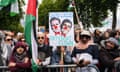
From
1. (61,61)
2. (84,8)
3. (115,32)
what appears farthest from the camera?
(84,8)

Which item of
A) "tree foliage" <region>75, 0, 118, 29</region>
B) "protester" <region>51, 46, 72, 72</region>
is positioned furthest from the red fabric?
"tree foliage" <region>75, 0, 118, 29</region>

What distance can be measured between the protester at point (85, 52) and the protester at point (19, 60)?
128cm

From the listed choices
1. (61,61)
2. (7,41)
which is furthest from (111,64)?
(7,41)

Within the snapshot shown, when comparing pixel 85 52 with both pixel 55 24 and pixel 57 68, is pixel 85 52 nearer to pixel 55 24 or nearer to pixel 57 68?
pixel 57 68

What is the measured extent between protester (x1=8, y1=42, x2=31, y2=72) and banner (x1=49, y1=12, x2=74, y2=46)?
0.71m

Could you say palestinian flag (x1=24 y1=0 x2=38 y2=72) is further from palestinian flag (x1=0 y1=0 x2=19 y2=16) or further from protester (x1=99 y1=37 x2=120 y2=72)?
protester (x1=99 y1=37 x2=120 y2=72)

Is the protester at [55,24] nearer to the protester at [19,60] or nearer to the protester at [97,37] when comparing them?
the protester at [19,60]

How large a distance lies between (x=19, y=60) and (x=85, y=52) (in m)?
1.70

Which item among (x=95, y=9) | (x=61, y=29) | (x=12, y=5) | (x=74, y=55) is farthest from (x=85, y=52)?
(x=95, y=9)

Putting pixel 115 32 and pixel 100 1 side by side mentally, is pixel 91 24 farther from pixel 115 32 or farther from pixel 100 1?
pixel 115 32

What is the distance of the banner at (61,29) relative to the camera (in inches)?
503

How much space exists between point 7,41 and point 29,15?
182 centimetres

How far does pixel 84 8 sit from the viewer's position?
131 ft

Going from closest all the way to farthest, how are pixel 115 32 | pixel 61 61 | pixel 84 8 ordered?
pixel 61 61
pixel 115 32
pixel 84 8
